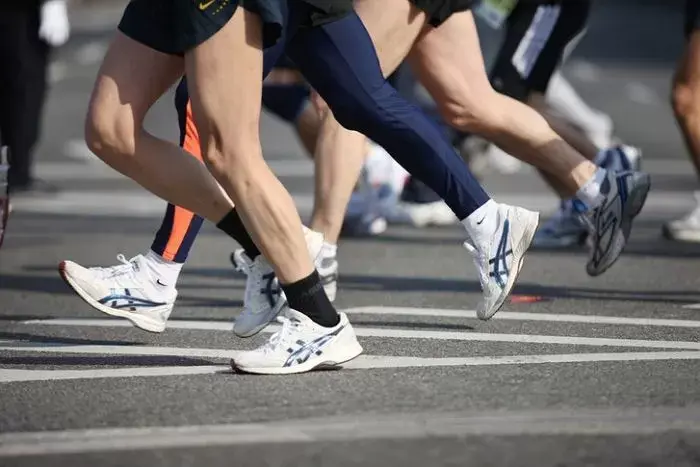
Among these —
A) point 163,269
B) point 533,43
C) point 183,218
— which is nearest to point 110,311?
point 163,269

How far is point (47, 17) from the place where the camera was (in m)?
14.2

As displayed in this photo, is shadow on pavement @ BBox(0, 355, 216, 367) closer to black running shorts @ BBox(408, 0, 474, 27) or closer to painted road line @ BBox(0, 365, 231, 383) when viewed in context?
painted road line @ BBox(0, 365, 231, 383)

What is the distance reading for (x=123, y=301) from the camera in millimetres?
6410

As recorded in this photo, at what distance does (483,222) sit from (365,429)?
5.53 feet

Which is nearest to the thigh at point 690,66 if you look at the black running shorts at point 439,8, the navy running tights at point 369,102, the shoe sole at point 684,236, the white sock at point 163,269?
the shoe sole at point 684,236

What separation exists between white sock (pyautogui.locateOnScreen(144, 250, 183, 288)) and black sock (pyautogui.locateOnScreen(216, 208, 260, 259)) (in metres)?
0.36

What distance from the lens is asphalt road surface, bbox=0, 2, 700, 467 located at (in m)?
4.68

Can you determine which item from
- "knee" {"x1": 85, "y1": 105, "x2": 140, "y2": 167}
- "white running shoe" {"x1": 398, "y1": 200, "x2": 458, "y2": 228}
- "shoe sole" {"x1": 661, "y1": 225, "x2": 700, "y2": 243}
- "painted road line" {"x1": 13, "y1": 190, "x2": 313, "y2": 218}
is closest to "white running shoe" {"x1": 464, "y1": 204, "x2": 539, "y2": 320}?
"knee" {"x1": 85, "y1": 105, "x2": 140, "y2": 167}

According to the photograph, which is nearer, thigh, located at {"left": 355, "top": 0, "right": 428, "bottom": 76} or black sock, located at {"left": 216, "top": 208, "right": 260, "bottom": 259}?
black sock, located at {"left": 216, "top": 208, "right": 260, "bottom": 259}

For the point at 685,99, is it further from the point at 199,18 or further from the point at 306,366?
the point at 199,18

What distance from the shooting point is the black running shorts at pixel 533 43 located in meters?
9.62

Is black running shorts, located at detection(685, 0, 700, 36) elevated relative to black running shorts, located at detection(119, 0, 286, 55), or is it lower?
lower

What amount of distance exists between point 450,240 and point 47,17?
486 centimetres

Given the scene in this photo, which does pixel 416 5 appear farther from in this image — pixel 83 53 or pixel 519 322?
pixel 83 53
